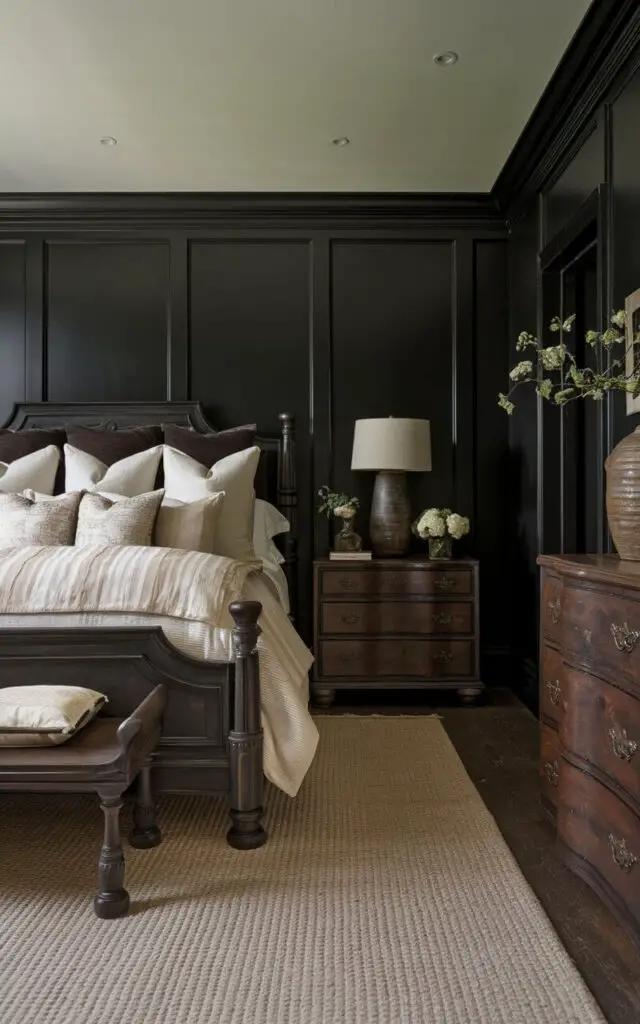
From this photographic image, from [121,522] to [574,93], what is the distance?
251 centimetres

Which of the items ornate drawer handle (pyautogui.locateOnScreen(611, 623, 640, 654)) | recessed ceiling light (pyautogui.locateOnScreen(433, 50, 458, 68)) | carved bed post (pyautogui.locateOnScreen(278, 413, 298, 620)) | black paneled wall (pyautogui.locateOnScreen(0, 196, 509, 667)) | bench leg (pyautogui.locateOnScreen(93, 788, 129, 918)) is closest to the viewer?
ornate drawer handle (pyautogui.locateOnScreen(611, 623, 640, 654))

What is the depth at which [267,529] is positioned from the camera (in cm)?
405

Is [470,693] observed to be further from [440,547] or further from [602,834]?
[602,834]

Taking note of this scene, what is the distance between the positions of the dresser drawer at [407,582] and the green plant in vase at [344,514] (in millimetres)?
249

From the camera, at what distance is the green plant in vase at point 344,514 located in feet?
13.4

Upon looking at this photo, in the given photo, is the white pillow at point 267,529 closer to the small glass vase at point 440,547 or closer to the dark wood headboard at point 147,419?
the dark wood headboard at point 147,419

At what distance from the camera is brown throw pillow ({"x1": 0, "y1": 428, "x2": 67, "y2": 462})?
4043 mm

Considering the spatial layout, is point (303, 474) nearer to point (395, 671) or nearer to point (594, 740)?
point (395, 671)

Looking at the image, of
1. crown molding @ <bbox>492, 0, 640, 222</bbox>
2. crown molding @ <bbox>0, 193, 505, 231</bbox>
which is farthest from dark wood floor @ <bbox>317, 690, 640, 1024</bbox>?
crown molding @ <bbox>0, 193, 505, 231</bbox>

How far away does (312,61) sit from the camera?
2.92 m

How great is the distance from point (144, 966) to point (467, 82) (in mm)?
3298

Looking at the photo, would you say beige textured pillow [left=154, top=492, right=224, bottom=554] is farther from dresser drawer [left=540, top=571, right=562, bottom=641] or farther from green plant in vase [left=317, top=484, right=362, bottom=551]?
dresser drawer [left=540, top=571, right=562, bottom=641]

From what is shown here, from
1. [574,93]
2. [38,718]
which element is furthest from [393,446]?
[38,718]

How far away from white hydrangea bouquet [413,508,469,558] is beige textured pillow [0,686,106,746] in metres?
2.35
